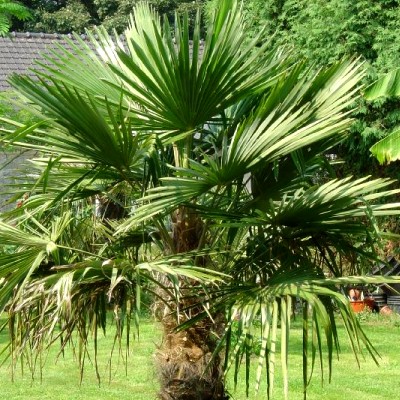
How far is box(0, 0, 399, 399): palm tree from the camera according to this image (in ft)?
18.6

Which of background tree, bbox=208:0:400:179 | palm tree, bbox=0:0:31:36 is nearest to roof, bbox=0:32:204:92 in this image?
background tree, bbox=208:0:400:179

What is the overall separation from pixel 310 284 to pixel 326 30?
11.3 m

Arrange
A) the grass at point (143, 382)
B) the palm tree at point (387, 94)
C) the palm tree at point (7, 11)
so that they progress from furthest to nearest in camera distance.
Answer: the palm tree at point (387, 94), the grass at point (143, 382), the palm tree at point (7, 11)

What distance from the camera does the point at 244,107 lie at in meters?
6.72

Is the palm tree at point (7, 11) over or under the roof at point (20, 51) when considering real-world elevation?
under

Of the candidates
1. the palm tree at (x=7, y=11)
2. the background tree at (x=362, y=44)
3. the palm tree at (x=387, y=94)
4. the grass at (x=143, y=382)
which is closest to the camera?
the palm tree at (x=7, y=11)

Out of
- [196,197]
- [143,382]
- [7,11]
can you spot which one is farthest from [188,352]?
[143,382]

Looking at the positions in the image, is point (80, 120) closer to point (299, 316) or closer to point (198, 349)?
point (198, 349)

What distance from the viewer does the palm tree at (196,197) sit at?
5656 millimetres

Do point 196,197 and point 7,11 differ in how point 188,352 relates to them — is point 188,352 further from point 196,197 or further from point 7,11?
point 7,11

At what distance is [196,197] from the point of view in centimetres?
618

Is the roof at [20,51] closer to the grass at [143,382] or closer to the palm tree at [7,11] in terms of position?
the grass at [143,382]

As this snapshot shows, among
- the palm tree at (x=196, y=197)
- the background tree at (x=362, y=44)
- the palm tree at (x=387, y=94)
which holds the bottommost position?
the palm tree at (x=196, y=197)

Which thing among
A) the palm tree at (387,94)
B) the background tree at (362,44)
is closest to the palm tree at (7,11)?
the palm tree at (387,94)
